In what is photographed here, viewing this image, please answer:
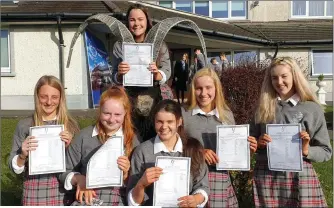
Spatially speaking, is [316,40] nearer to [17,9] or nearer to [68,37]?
[68,37]

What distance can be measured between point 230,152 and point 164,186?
61cm

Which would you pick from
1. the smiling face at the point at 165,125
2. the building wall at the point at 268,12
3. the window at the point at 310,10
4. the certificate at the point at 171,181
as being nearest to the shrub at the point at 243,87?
the smiling face at the point at 165,125

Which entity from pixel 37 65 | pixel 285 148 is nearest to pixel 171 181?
pixel 285 148

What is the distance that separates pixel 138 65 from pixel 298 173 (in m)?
1.57

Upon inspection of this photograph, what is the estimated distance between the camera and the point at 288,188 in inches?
139

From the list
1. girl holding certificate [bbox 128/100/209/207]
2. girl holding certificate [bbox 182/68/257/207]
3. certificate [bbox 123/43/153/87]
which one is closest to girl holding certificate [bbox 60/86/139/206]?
girl holding certificate [bbox 128/100/209/207]

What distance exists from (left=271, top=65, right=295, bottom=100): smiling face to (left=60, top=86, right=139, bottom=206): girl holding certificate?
Result: 115cm

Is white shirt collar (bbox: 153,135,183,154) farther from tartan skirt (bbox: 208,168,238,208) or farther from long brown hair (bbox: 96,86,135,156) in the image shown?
tartan skirt (bbox: 208,168,238,208)

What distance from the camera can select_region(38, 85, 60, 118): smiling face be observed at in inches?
143

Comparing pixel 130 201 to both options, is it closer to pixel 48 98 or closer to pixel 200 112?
pixel 200 112

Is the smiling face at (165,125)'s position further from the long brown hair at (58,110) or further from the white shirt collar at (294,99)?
the white shirt collar at (294,99)

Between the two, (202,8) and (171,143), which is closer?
(171,143)

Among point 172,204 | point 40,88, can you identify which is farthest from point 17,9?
point 172,204

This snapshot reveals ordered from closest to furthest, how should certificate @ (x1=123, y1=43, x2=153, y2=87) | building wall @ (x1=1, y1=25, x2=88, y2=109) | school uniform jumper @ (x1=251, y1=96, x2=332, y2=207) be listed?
1. school uniform jumper @ (x1=251, y1=96, x2=332, y2=207)
2. certificate @ (x1=123, y1=43, x2=153, y2=87)
3. building wall @ (x1=1, y1=25, x2=88, y2=109)
